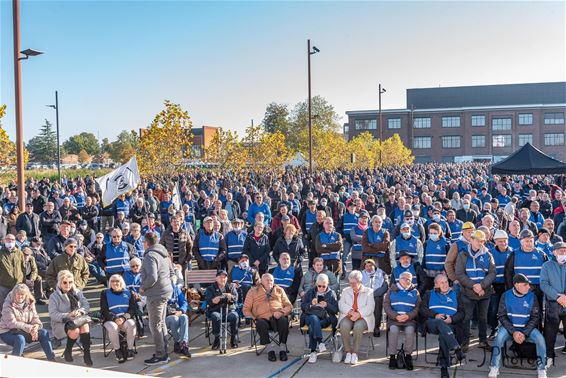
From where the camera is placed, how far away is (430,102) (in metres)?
91.6

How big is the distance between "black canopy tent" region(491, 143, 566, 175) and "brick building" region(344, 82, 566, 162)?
58.6 m

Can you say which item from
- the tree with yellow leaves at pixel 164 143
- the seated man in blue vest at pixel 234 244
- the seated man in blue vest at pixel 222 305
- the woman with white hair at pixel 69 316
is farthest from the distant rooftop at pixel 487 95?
the woman with white hair at pixel 69 316

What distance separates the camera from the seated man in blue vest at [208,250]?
1127 cm

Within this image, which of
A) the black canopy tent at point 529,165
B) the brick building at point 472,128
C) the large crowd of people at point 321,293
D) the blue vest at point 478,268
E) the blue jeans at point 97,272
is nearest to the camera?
the large crowd of people at point 321,293

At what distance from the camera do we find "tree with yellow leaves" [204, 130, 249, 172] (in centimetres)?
3534

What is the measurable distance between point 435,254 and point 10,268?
7.58 m

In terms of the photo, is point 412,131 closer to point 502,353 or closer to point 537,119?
point 537,119

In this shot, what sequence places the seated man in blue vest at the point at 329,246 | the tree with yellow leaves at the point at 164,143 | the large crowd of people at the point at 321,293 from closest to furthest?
the large crowd of people at the point at 321,293
the seated man in blue vest at the point at 329,246
the tree with yellow leaves at the point at 164,143

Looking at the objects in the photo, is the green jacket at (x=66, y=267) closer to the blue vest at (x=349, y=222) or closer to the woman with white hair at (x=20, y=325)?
the woman with white hair at (x=20, y=325)

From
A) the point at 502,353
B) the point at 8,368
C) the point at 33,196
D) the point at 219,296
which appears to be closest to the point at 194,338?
the point at 219,296

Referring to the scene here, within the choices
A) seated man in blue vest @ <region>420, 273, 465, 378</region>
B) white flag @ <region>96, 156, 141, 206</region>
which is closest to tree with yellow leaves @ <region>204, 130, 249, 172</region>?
white flag @ <region>96, 156, 141, 206</region>

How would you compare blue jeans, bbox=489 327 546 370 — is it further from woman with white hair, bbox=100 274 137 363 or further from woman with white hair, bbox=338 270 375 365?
woman with white hair, bbox=100 274 137 363

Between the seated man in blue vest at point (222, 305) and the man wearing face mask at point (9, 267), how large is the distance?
3.50 m

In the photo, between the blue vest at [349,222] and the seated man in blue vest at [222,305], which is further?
the blue vest at [349,222]
